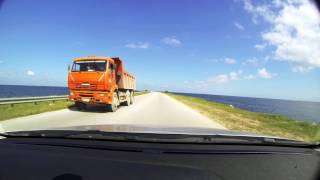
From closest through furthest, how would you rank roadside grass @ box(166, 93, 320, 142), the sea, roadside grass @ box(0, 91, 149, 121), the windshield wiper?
the windshield wiper < roadside grass @ box(166, 93, 320, 142) < roadside grass @ box(0, 91, 149, 121) < the sea

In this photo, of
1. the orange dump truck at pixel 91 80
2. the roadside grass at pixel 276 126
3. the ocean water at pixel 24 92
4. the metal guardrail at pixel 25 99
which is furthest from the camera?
the ocean water at pixel 24 92

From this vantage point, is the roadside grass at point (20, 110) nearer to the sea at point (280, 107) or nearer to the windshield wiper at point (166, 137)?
the sea at point (280, 107)

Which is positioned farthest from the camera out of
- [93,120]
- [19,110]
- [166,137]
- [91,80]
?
[91,80]

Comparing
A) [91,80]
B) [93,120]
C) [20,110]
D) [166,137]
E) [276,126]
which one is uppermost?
[91,80]

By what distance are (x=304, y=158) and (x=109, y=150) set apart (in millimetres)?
1836

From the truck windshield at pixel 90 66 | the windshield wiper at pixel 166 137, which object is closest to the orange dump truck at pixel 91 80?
the truck windshield at pixel 90 66

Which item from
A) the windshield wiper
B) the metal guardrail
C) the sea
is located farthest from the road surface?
the sea

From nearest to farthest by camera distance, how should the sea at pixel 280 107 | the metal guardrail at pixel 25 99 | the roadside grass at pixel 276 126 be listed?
the roadside grass at pixel 276 126 → the metal guardrail at pixel 25 99 → the sea at pixel 280 107

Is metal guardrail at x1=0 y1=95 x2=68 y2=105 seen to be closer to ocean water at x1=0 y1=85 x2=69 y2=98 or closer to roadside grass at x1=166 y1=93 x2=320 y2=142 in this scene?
ocean water at x1=0 y1=85 x2=69 y2=98

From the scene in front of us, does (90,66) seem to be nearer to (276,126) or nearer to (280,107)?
(276,126)

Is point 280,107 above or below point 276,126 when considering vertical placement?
below

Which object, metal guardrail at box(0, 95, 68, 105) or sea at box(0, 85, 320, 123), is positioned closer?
metal guardrail at box(0, 95, 68, 105)

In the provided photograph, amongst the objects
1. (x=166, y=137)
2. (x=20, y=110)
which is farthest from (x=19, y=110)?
(x=166, y=137)

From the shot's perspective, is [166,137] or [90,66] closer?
[166,137]
